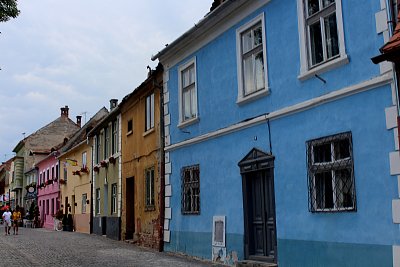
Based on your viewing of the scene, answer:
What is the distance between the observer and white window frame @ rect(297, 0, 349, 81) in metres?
8.64

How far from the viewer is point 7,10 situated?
331 inches

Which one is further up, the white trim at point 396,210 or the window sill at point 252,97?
the window sill at point 252,97

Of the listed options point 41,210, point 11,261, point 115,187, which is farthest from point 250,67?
point 41,210

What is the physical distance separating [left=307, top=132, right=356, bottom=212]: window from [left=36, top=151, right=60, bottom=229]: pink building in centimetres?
3150

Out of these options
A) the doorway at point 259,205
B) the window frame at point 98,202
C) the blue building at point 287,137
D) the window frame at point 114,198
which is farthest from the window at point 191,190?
the window frame at point 98,202

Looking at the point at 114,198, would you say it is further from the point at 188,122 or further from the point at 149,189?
the point at 188,122

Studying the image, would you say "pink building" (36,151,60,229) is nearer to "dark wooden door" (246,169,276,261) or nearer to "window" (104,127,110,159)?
"window" (104,127,110,159)

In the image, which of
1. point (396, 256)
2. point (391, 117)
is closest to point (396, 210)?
point (396, 256)

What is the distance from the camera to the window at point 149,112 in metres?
17.5

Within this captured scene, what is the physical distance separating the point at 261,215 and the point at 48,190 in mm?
33953

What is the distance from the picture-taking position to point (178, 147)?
14797 millimetres

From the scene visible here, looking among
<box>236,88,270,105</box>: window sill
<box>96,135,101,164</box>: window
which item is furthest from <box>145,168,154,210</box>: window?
<box>96,135,101,164</box>: window

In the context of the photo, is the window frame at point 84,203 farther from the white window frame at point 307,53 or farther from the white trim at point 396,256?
the white trim at point 396,256

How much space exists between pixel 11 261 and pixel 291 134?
29.8 ft
